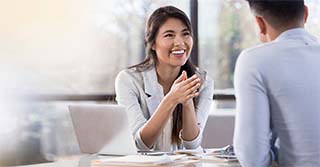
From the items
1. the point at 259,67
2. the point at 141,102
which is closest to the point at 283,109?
the point at 259,67

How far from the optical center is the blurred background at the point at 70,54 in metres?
4.08

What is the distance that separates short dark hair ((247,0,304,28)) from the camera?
1.63 metres

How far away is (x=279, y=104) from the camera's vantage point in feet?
5.10

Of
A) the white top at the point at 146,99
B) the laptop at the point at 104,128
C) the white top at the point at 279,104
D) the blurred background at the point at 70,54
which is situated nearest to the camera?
the white top at the point at 279,104

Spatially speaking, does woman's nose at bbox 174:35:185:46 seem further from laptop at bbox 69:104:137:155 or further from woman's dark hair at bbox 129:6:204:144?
laptop at bbox 69:104:137:155

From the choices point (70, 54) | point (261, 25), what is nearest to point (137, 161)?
point (261, 25)

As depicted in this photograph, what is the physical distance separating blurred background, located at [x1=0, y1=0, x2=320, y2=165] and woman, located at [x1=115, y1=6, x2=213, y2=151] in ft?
4.26

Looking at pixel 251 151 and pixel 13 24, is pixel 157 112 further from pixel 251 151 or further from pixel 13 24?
pixel 13 24

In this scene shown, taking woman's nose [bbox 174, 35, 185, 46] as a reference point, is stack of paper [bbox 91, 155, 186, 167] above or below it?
below

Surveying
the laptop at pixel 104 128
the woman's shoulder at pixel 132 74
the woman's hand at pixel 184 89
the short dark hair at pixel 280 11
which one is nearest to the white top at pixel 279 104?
the short dark hair at pixel 280 11

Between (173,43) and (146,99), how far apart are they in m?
0.36

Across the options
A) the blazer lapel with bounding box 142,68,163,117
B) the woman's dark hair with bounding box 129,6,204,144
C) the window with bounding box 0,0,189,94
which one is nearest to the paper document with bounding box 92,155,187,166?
the blazer lapel with bounding box 142,68,163,117

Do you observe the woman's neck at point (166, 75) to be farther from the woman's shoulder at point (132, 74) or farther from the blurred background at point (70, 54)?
the blurred background at point (70, 54)

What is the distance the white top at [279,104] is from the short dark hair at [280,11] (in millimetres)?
101
